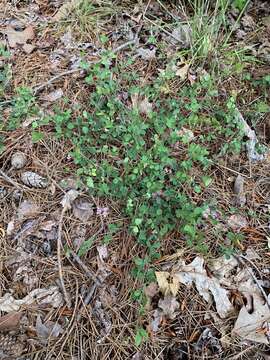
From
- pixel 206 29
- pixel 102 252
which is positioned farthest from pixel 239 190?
pixel 206 29

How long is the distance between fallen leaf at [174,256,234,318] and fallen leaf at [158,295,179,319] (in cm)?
10

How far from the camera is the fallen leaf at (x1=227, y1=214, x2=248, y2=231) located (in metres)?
2.35

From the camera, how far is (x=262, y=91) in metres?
2.84

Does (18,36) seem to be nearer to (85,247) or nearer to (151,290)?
(85,247)

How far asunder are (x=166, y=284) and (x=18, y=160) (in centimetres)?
108

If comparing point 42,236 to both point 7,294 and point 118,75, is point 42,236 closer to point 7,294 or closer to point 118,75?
point 7,294

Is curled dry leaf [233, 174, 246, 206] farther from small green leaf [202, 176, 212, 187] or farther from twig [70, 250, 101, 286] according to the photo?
twig [70, 250, 101, 286]

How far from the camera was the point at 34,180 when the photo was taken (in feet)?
7.99

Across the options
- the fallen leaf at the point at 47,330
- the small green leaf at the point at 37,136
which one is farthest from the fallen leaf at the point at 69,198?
the fallen leaf at the point at 47,330

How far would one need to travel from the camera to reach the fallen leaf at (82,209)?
236cm

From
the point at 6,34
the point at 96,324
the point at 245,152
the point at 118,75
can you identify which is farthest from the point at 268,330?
the point at 6,34

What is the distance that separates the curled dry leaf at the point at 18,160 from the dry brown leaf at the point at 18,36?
906 millimetres

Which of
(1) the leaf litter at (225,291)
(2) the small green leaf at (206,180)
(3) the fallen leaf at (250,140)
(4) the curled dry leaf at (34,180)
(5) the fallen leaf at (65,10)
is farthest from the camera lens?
(5) the fallen leaf at (65,10)

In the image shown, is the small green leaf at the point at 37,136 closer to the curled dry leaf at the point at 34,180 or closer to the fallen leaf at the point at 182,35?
the curled dry leaf at the point at 34,180
